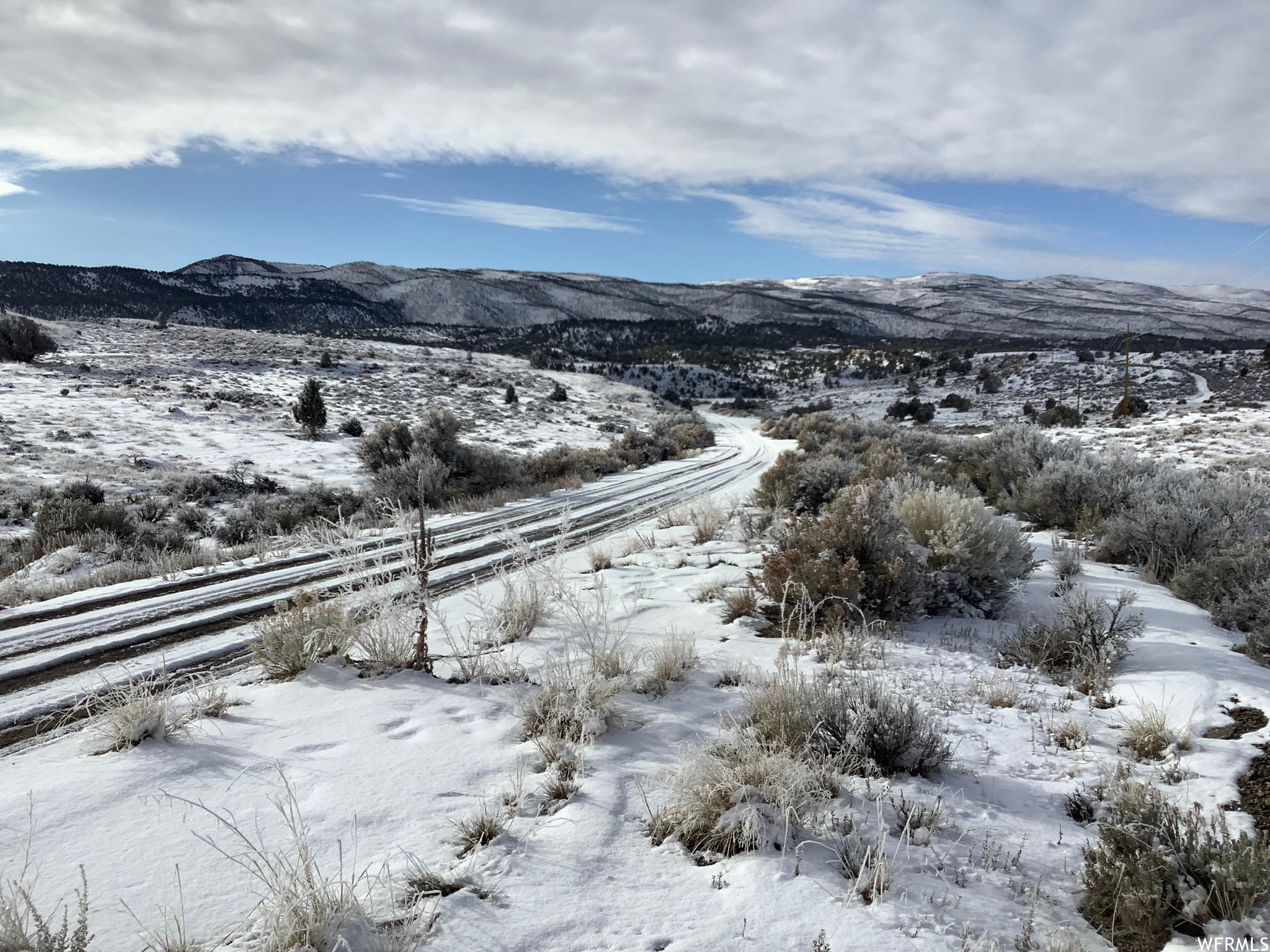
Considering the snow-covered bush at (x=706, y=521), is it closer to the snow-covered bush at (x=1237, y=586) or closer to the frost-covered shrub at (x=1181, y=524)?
the frost-covered shrub at (x=1181, y=524)

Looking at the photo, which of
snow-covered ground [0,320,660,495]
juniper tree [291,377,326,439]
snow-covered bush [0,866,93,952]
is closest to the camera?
snow-covered bush [0,866,93,952]

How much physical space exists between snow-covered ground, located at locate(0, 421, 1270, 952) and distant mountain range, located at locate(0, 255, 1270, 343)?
8306 cm

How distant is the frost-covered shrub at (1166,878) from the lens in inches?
83.4

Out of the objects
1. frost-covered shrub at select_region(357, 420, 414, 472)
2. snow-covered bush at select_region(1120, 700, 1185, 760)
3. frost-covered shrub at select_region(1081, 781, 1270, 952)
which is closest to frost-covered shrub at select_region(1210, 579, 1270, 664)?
snow-covered bush at select_region(1120, 700, 1185, 760)

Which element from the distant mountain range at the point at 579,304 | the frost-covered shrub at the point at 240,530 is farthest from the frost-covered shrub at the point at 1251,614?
the distant mountain range at the point at 579,304

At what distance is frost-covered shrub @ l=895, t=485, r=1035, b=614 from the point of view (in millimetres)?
5797

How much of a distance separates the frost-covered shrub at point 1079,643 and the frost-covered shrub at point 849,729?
152 centimetres

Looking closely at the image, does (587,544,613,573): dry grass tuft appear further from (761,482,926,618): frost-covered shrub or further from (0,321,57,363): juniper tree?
(0,321,57,363): juniper tree

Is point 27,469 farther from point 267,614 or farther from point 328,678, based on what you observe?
point 328,678

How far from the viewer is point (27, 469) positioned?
45.7 ft

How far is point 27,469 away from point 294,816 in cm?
1644

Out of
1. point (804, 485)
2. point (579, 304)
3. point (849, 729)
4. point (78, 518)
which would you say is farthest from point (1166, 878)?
point (579, 304)

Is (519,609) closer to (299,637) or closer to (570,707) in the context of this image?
(299,637)

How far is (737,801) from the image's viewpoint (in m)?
2.79
